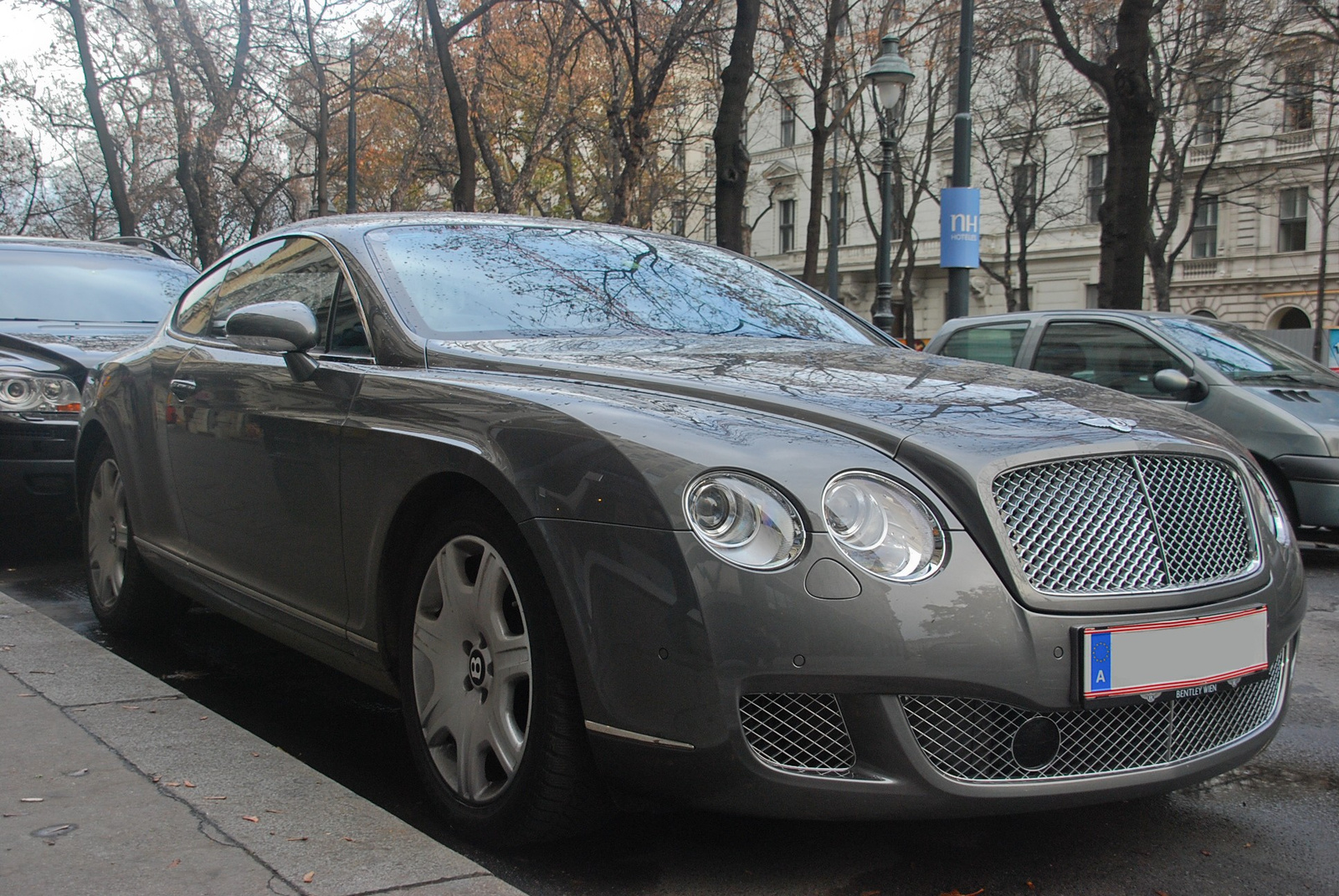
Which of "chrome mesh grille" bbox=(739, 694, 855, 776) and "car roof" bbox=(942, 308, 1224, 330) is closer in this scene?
"chrome mesh grille" bbox=(739, 694, 855, 776)

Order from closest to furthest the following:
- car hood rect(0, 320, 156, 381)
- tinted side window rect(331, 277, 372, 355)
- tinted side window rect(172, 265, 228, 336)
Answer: tinted side window rect(331, 277, 372, 355), tinted side window rect(172, 265, 228, 336), car hood rect(0, 320, 156, 381)

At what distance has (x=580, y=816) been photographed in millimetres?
2631

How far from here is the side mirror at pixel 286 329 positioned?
11.4 ft

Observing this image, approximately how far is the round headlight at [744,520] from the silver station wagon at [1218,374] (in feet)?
18.4

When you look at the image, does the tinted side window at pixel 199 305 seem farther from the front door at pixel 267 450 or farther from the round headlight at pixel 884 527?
the round headlight at pixel 884 527

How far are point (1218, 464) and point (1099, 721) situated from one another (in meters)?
0.72

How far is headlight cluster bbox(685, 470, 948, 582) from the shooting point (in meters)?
2.38

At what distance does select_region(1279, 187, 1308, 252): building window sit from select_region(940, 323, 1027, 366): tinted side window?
33459 millimetres

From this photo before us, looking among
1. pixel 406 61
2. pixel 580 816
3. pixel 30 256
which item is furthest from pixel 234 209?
pixel 580 816

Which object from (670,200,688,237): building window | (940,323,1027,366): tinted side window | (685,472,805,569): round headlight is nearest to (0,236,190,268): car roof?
(940,323,1027,366): tinted side window

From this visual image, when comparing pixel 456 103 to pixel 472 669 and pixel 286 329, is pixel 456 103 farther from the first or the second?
pixel 472 669

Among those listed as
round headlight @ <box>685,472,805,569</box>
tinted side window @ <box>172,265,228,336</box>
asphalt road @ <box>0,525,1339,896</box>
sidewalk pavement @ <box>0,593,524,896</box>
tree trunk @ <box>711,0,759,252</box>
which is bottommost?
asphalt road @ <box>0,525,1339,896</box>

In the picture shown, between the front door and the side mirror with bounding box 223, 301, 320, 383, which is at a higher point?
the side mirror with bounding box 223, 301, 320, 383

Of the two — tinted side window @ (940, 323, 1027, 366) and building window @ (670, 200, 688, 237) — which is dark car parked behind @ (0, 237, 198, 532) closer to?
tinted side window @ (940, 323, 1027, 366)
